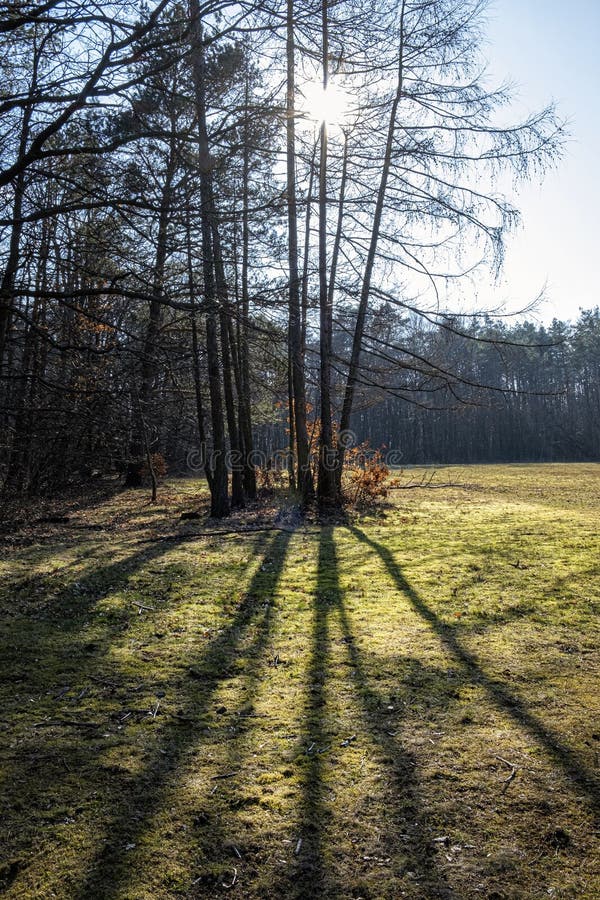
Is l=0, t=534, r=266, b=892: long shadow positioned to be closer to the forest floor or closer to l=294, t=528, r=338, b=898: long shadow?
the forest floor

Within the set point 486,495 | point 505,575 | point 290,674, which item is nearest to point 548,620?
point 505,575

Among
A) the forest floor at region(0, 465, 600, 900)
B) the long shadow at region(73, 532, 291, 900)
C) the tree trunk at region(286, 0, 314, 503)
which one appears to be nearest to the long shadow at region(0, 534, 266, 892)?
the forest floor at region(0, 465, 600, 900)

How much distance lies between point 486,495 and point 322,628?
13.0 meters

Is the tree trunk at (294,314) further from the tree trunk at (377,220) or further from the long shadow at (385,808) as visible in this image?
the long shadow at (385,808)

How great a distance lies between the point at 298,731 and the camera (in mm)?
3154

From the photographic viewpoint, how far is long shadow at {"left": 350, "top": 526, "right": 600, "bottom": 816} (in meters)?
2.66

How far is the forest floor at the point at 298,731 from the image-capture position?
218cm


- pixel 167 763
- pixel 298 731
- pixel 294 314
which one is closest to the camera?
pixel 167 763

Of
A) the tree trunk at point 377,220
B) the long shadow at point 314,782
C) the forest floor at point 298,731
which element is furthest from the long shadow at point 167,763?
the tree trunk at point 377,220

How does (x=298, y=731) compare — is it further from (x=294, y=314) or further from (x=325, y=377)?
(x=325, y=377)

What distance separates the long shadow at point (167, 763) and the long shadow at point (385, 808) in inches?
15.4

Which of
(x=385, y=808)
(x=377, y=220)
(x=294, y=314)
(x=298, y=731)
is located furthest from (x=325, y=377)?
(x=385, y=808)

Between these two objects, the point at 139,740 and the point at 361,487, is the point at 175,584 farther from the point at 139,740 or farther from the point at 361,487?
the point at 361,487

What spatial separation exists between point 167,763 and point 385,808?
1018 mm
